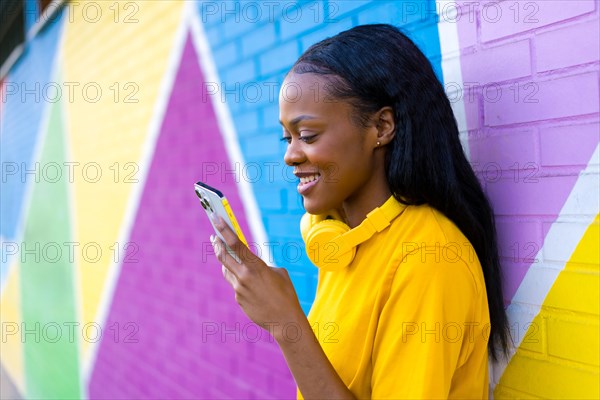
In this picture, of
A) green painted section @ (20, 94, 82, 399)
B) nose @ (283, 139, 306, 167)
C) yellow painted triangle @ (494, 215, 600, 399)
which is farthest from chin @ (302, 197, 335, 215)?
green painted section @ (20, 94, 82, 399)

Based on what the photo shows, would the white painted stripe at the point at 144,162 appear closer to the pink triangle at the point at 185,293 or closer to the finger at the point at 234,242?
the pink triangle at the point at 185,293

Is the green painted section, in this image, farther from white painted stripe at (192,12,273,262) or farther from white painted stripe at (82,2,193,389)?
white painted stripe at (192,12,273,262)

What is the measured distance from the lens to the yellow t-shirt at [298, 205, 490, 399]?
3.88ft

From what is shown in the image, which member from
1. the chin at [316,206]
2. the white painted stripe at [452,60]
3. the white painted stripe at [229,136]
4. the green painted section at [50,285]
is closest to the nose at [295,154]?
the chin at [316,206]

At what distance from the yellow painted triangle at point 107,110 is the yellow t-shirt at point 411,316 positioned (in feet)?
7.48

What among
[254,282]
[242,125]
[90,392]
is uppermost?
[242,125]

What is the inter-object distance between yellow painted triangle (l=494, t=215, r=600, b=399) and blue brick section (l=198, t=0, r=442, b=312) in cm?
98

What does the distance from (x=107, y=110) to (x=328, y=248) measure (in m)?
3.21

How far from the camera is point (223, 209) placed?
1.33 metres

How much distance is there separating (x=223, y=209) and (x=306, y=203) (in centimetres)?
25

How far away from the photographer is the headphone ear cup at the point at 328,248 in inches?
55.6

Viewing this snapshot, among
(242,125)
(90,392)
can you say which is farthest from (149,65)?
(90,392)

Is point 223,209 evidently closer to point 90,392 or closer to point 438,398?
point 438,398

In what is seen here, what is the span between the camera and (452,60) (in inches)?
65.6
